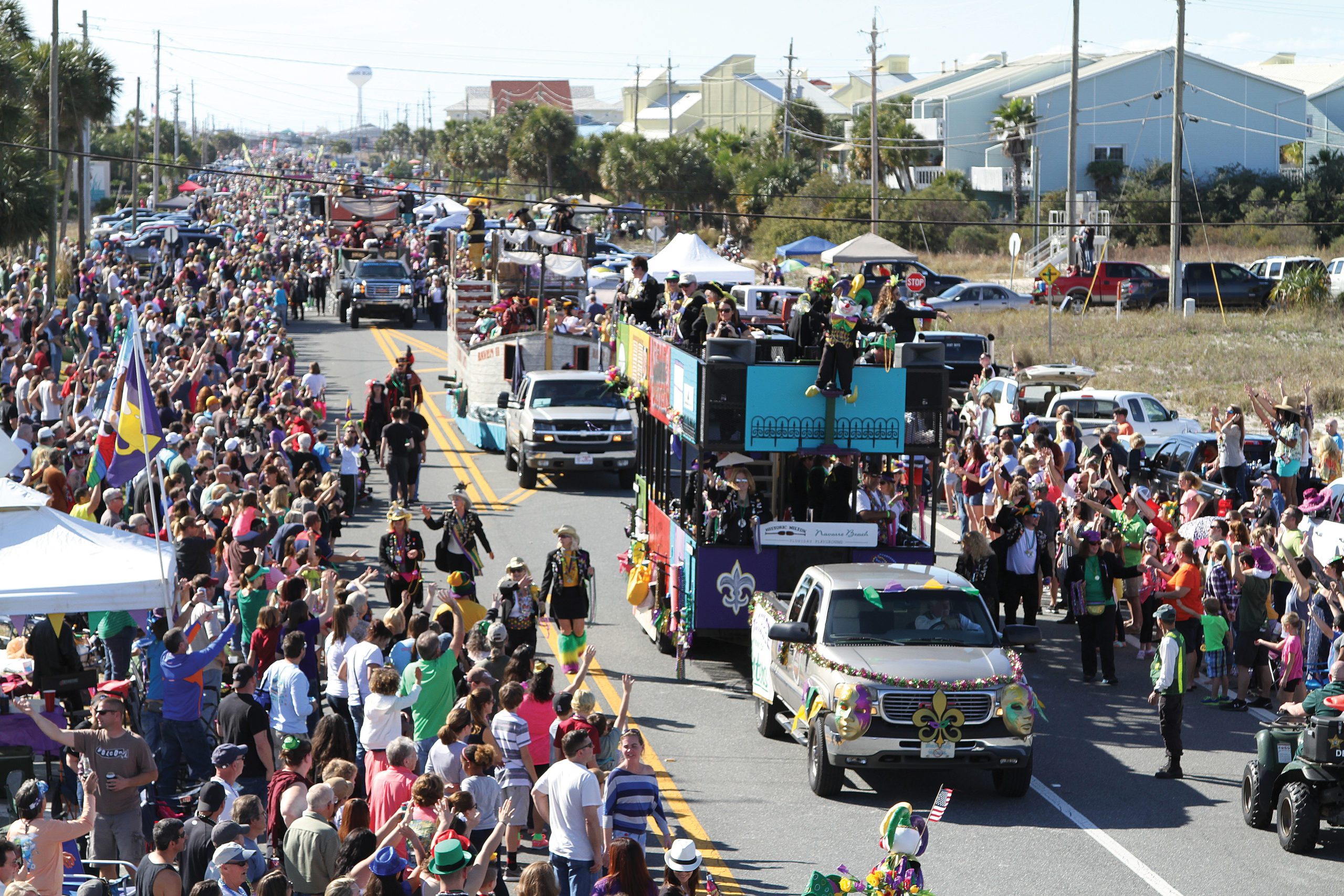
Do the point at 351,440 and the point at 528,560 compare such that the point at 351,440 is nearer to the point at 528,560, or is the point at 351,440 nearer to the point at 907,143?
the point at 528,560

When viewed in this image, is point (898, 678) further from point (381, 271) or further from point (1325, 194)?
point (1325, 194)

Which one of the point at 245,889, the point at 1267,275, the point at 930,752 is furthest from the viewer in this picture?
the point at 1267,275

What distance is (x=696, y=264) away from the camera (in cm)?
2872

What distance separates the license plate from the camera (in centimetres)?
1136

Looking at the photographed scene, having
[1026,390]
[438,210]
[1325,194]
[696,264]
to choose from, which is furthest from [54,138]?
[1325,194]

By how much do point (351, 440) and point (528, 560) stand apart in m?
3.95

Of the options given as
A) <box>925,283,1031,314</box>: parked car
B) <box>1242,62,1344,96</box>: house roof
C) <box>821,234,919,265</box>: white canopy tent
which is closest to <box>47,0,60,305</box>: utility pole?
<box>821,234,919,265</box>: white canopy tent

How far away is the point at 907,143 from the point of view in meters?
85.0

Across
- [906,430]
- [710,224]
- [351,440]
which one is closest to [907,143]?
[710,224]

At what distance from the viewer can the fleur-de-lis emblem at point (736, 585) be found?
14.7 m

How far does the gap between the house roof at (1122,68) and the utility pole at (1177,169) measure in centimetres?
2921

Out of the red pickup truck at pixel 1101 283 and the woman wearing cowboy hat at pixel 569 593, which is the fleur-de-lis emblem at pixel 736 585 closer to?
the woman wearing cowboy hat at pixel 569 593

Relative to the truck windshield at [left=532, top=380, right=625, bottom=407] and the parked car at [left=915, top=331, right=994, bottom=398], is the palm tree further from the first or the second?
the truck windshield at [left=532, top=380, right=625, bottom=407]

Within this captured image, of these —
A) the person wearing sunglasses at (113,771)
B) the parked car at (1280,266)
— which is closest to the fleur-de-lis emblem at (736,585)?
the person wearing sunglasses at (113,771)
